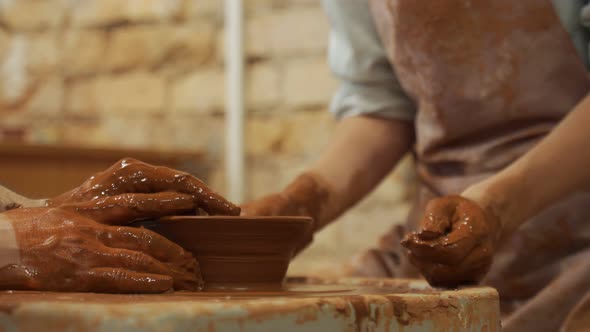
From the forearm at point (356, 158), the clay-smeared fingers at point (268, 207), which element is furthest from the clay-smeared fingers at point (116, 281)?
the forearm at point (356, 158)

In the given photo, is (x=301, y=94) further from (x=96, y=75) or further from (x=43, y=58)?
(x=43, y=58)

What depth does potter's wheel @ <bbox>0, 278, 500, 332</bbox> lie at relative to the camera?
0.83 m

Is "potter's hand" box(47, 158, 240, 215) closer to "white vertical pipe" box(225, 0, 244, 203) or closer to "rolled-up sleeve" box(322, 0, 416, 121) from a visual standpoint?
"rolled-up sleeve" box(322, 0, 416, 121)

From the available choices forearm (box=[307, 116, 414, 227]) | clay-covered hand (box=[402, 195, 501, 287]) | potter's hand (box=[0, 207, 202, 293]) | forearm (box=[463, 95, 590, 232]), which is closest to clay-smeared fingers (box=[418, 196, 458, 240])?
clay-covered hand (box=[402, 195, 501, 287])

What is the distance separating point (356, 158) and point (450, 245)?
736 mm

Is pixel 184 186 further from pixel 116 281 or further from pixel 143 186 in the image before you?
pixel 116 281

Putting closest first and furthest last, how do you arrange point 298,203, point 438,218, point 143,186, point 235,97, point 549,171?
point 143,186 → point 438,218 → point 549,171 → point 298,203 → point 235,97

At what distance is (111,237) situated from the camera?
1112 millimetres

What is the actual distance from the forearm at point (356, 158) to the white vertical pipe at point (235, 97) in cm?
164

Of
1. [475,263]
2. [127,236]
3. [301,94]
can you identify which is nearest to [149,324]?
[127,236]

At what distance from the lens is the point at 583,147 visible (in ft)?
5.28

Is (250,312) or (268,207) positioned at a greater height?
(250,312)

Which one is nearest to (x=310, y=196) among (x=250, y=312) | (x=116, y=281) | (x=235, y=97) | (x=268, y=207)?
(x=268, y=207)

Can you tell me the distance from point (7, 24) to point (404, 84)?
3.14 m
